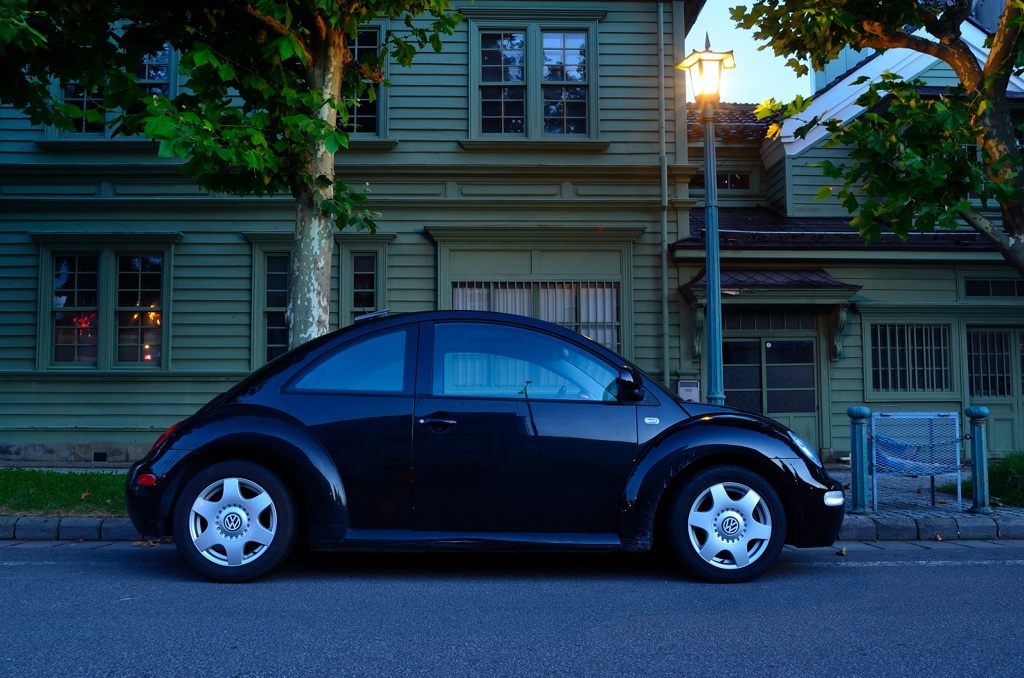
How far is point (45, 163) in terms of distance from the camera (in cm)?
1254

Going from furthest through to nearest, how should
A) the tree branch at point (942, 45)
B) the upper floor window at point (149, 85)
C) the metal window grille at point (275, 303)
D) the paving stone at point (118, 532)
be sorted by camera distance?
1. the upper floor window at point (149, 85)
2. the metal window grille at point (275, 303)
3. the tree branch at point (942, 45)
4. the paving stone at point (118, 532)

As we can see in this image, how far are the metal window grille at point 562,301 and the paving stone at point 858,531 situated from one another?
19.5 feet

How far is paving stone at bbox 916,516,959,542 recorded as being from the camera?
6.93 metres

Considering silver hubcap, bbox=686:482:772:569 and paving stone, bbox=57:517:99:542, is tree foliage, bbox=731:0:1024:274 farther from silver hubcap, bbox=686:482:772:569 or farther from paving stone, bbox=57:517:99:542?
paving stone, bbox=57:517:99:542

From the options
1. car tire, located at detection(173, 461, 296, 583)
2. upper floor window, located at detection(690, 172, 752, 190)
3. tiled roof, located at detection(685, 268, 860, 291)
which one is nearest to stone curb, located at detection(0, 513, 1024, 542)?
car tire, located at detection(173, 461, 296, 583)

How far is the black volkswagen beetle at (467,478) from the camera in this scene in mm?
4914

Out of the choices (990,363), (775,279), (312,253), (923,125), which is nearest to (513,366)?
(312,253)

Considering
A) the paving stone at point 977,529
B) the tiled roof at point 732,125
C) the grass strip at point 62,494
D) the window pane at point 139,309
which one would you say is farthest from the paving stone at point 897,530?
the window pane at point 139,309

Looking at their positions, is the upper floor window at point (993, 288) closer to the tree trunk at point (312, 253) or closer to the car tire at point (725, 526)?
the car tire at point (725, 526)

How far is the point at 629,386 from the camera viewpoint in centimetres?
511

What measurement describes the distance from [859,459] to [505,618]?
4798 mm

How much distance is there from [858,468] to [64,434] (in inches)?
419

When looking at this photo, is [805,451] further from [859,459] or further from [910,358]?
[910,358]

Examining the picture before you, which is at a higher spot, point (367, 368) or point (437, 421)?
point (367, 368)
